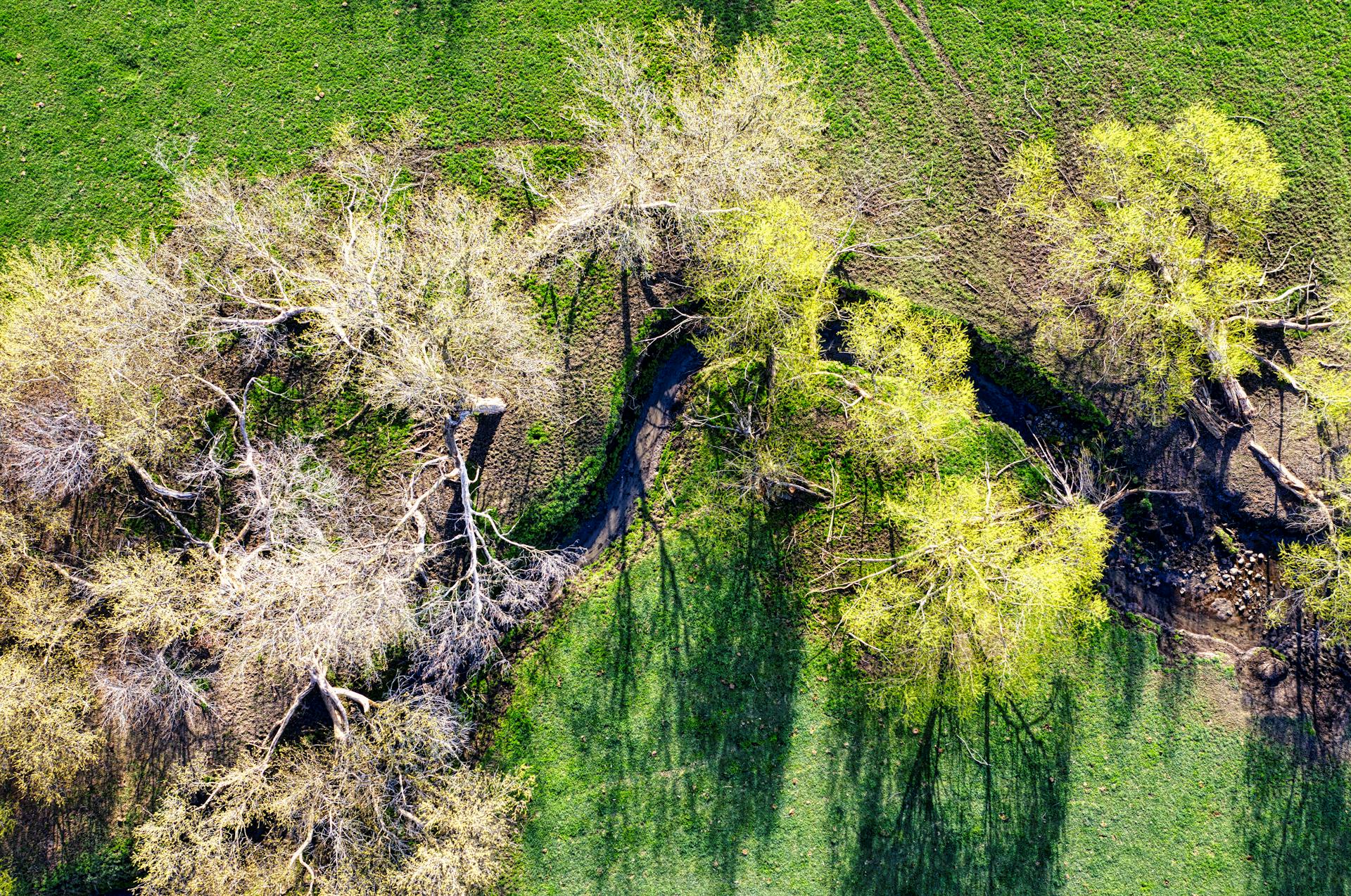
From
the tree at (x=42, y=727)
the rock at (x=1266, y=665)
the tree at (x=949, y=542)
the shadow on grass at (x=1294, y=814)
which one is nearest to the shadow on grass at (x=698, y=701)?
the tree at (x=949, y=542)

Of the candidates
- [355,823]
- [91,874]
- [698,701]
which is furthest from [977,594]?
[91,874]

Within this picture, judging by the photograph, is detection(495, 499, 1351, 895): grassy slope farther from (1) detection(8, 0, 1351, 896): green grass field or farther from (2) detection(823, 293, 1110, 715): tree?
(2) detection(823, 293, 1110, 715): tree

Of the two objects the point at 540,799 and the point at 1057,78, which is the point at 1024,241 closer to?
the point at 1057,78

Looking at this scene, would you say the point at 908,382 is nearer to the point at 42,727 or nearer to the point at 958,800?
the point at 958,800

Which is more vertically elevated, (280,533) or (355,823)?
(280,533)

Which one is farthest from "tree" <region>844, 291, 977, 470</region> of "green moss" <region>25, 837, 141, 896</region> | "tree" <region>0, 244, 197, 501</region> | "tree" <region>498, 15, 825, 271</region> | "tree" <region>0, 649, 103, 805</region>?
"green moss" <region>25, 837, 141, 896</region>

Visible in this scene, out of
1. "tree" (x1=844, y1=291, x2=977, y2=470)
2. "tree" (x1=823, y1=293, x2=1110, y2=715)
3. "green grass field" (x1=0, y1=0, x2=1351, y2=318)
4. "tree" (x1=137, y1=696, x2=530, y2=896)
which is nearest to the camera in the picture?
"tree" (x1=823, y1=293, x2=1110, y2=715)

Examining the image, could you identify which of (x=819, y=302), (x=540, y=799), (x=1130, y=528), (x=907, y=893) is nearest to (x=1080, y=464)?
(x=1130, y=528)
